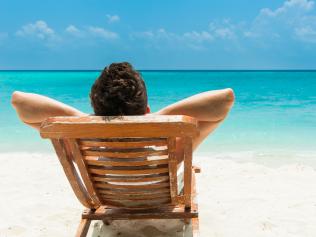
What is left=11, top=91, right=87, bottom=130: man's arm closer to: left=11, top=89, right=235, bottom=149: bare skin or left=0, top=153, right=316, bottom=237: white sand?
left=11, top=89, right=235, bottom=149: bare skin

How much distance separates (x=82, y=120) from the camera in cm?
192

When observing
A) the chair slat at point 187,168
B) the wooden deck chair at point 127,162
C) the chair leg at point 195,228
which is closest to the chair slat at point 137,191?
the wooden deck chair at point 127,162

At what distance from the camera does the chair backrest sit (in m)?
1.90

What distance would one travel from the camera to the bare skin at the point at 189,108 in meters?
2.23

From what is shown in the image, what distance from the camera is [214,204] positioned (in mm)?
3729

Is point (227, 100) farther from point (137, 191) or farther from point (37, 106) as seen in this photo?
point (37, 106)

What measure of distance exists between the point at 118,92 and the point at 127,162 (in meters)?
0.37

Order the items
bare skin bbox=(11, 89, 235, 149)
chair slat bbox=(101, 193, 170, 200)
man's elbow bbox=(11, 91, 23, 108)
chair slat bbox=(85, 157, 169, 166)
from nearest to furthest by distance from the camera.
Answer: chair slat bbox=(85, 157, 169, 166), bare skin bbox=(11, 89, 235, 149), chair slat bbox=(101, 193, 170, 200), man's elbow bbox=(11, 91, 23, 108)

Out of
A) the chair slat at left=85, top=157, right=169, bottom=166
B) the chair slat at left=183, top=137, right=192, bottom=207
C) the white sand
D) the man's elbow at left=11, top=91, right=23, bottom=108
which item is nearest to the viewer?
the chair slat at left=183, top=137, right=192, bottom=207

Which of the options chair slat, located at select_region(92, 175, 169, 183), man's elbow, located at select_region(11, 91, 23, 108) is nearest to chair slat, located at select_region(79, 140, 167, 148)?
chair slat, located at select_region(92, 175, 169, 183)

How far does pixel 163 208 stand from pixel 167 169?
42 cm

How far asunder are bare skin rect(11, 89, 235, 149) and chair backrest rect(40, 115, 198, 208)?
7.5 inches

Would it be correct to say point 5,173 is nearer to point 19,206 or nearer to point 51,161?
point 51,161

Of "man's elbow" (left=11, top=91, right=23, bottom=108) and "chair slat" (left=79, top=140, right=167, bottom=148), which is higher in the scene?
"man's elbow" (left=11, top=91, right=23, bottom=108)
